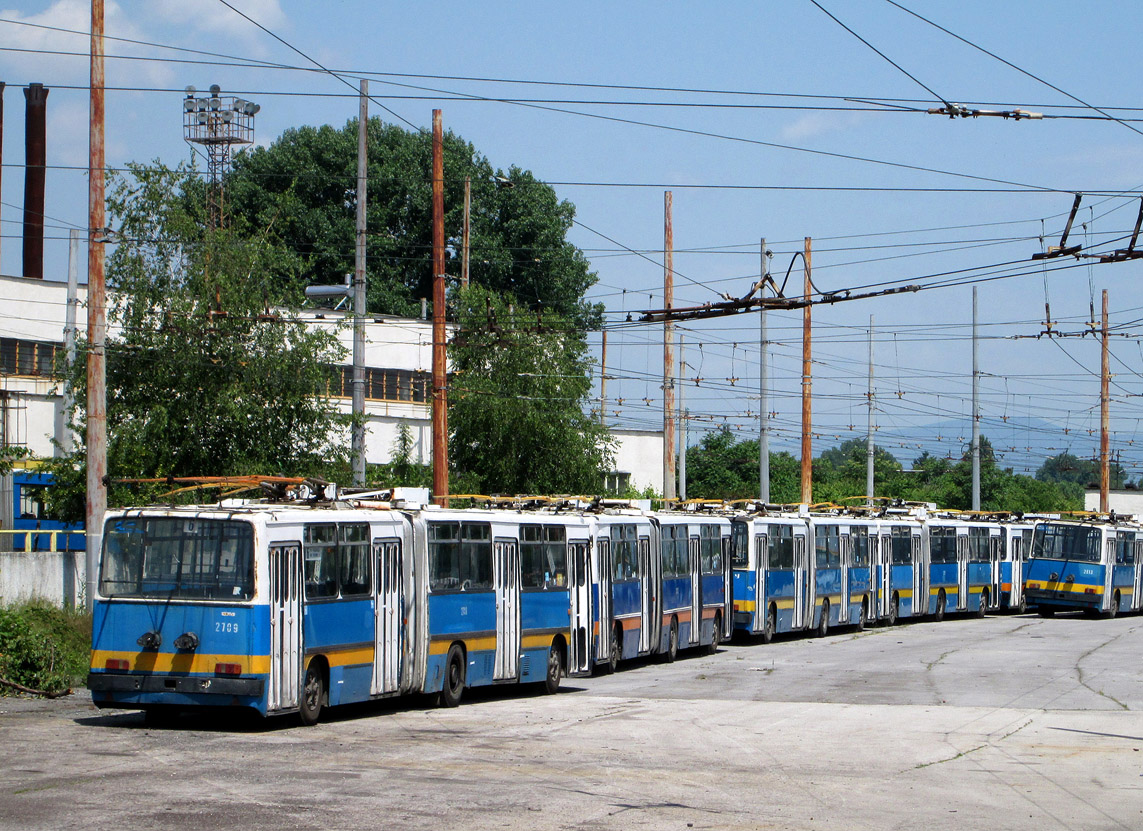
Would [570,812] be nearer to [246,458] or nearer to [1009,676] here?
[1009,676]

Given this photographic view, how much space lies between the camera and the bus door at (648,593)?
27594 millimetres

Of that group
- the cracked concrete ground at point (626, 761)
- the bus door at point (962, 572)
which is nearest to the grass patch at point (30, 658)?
the cracked concrete ground at point (626, 761)

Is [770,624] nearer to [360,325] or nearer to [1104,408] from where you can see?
[360,325]

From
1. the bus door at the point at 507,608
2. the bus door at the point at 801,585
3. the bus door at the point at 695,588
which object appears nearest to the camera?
the bus door at the point at 507,608

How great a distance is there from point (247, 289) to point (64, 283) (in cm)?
2444

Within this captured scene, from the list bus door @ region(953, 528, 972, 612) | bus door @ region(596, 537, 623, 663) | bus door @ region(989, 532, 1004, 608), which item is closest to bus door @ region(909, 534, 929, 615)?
bus door @ region(953, 528, 972, 612)

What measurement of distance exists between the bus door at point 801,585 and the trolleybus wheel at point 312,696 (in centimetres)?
1990

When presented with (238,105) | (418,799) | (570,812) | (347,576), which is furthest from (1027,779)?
(238,105)

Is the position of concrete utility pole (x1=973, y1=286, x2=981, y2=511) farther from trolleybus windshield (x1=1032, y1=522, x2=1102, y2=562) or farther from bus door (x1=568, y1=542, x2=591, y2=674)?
bus door (x1=568, y1=542, x2=591, y2=674)

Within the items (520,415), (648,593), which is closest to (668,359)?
(520,415)

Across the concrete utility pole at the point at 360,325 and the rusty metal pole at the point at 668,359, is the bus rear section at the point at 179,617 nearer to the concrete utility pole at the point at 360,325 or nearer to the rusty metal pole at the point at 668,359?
the concrete utility pole at the point at 360,325

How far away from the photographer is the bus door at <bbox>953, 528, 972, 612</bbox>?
4669 cm

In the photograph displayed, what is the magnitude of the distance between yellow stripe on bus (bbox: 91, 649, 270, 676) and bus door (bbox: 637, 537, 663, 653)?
12.2 meters

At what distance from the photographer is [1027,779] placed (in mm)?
13914
